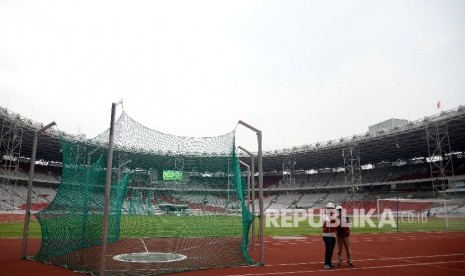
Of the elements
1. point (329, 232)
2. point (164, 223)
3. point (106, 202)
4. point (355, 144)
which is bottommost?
point (164, 223)

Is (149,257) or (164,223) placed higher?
(149,257)

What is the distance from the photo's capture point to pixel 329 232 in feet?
30.6

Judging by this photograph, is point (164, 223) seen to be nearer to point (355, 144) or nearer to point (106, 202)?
point (106, 202)

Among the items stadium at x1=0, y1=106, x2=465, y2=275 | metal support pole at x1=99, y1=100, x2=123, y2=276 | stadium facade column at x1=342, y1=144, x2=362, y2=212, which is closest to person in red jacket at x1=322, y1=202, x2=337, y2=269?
stadium at x1=0, y1=106, x2=465, y2=275

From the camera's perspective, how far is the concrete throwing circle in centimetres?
1001

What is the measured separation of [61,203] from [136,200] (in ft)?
27.4

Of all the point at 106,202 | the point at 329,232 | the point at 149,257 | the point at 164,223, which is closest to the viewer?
the point at 106,202

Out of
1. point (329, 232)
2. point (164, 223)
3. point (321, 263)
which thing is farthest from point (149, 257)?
point (164, 223)

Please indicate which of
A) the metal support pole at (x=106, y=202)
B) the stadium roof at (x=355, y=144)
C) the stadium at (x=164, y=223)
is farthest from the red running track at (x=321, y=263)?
the stadium roof at (x=355, y=144)

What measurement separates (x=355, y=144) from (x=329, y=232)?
43.3m

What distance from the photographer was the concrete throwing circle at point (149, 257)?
10.0 m

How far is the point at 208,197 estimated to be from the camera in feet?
56.8

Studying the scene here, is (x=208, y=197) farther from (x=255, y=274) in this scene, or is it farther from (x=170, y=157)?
(x=255, y=274)

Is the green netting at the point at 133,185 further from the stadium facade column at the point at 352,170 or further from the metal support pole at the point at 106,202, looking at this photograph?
the stadium facade column at the point at 352,170
